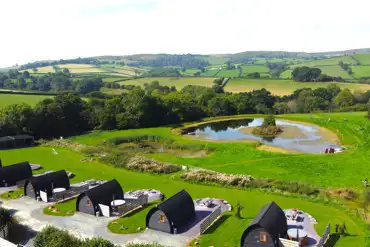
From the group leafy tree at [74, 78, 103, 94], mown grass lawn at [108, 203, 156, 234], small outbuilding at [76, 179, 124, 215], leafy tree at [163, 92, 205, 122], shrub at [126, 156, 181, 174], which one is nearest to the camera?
mown grass lawn at [108, 203, 156, 234]

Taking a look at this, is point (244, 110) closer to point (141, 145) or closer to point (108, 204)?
point (141, 145)

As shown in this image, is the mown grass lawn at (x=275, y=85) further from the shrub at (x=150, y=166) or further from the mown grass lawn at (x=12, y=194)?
the mown grass lawn at (x=12, y=194)

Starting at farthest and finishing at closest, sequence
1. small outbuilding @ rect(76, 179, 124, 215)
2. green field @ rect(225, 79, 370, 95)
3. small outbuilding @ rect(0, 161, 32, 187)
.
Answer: green field @ rect(225, 79, 370, 95), small outbuilding @ rect(0, 161, 32, 187), small outbuilding @ rect(76, 179, 124, 215)

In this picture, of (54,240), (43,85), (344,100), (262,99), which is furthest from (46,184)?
(43,85)

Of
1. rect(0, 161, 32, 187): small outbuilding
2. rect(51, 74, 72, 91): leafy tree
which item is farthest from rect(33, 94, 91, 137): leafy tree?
rect(51, 74, 72, 91): leafy tree

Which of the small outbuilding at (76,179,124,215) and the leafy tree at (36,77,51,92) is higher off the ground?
the leafy tree at (36,77,51,92)

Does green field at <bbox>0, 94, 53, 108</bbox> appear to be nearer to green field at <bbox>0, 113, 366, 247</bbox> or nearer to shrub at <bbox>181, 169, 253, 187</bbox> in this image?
green field at <bbox>0, 113, 366, 247</bbox>

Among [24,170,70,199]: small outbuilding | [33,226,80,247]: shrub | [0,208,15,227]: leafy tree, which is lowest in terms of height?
[24,170,70,199]: small outbuilding

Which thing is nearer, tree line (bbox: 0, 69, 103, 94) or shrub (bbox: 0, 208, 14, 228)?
shrub (bbox: 0, 208, 14, 228)
